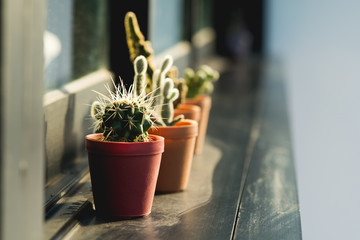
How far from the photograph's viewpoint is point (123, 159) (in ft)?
5.65

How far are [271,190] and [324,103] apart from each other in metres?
4.88

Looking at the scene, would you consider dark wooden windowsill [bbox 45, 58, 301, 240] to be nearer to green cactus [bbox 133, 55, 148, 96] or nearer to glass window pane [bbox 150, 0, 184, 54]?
green cactus [bbox 133, 55, 148, 96]

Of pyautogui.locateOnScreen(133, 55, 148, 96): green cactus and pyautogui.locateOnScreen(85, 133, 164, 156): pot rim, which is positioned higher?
pyautogui.locateOnScreen(133, 55, 148, 96): green cactus

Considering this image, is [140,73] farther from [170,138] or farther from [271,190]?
[271,190]

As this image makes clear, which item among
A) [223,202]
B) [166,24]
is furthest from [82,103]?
[166,24]

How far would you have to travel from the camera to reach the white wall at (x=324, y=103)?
8.86 ft

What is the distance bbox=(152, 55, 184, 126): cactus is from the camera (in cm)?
210

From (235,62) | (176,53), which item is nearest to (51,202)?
(176,53)

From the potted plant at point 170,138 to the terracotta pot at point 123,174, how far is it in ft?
0.90

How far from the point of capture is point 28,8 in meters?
1.12

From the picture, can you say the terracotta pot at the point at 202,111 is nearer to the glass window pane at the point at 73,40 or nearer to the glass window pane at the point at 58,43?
the glass window pane at the point at 73,40

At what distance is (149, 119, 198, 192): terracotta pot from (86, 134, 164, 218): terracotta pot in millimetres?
270

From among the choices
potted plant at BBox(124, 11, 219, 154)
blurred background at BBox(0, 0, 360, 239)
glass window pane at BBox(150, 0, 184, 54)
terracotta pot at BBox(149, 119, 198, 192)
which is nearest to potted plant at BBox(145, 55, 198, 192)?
terracotta pot at BBox(149, 119, 198, 192)

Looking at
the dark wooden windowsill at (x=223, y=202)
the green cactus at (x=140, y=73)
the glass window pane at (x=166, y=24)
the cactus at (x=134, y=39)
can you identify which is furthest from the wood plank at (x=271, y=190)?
the glass window pane at (x=166, y=24)
